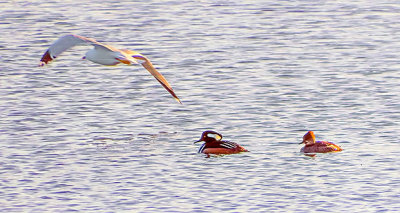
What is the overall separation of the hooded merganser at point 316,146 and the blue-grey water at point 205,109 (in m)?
0.13

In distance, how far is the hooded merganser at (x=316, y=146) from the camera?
14812 millimetres

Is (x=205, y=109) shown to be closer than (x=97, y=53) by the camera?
No

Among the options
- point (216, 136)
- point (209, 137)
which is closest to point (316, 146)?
point (209, 137)

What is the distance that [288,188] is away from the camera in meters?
13.3

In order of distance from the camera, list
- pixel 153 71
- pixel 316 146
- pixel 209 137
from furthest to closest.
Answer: pixel 209 137, pixel 153 71, pixel 316 146

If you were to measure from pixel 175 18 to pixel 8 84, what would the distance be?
7.30 metres

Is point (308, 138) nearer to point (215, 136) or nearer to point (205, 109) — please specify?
point (215, 136)

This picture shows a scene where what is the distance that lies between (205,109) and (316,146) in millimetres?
3167

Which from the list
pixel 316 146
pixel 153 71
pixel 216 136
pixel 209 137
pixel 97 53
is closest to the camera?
Result: pixel 316 146

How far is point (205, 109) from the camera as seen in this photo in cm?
1762

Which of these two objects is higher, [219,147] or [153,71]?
[153,71]

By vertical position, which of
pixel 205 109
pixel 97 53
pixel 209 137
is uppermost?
pixel 97 53

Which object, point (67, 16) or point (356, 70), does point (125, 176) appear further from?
point (67, 16)

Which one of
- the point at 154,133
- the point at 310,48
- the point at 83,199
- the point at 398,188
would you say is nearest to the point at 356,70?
the point at 310,48
